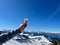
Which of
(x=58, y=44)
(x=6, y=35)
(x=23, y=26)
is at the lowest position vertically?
(x=58, y=44)

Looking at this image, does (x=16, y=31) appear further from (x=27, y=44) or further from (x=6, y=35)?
(x=27, y=44)

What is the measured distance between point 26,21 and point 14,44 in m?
5.75

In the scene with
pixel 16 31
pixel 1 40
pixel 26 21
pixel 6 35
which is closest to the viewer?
pixel 1 40

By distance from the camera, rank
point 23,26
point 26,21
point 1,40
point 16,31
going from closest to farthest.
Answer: point 1,40 < point 16,31 < point 23,26 < point 26,21

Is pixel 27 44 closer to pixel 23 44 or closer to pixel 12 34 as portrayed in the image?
pixel 23 44

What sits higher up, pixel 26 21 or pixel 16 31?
pixel 26 21

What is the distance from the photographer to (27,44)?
12.9m

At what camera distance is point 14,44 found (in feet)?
40.3

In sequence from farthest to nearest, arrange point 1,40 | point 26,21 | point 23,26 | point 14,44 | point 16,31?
point 14,44 < point 26,21 < point 23,26 < point 16,31 < point 1,40

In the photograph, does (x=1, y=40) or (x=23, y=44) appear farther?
(x=23, y=44)

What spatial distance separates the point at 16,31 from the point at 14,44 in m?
6.39

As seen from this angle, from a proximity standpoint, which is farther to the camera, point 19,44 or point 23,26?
point 19,44

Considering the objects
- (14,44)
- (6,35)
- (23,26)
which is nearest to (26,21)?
(23,26)

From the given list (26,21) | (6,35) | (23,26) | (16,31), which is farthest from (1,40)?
(26,21)
